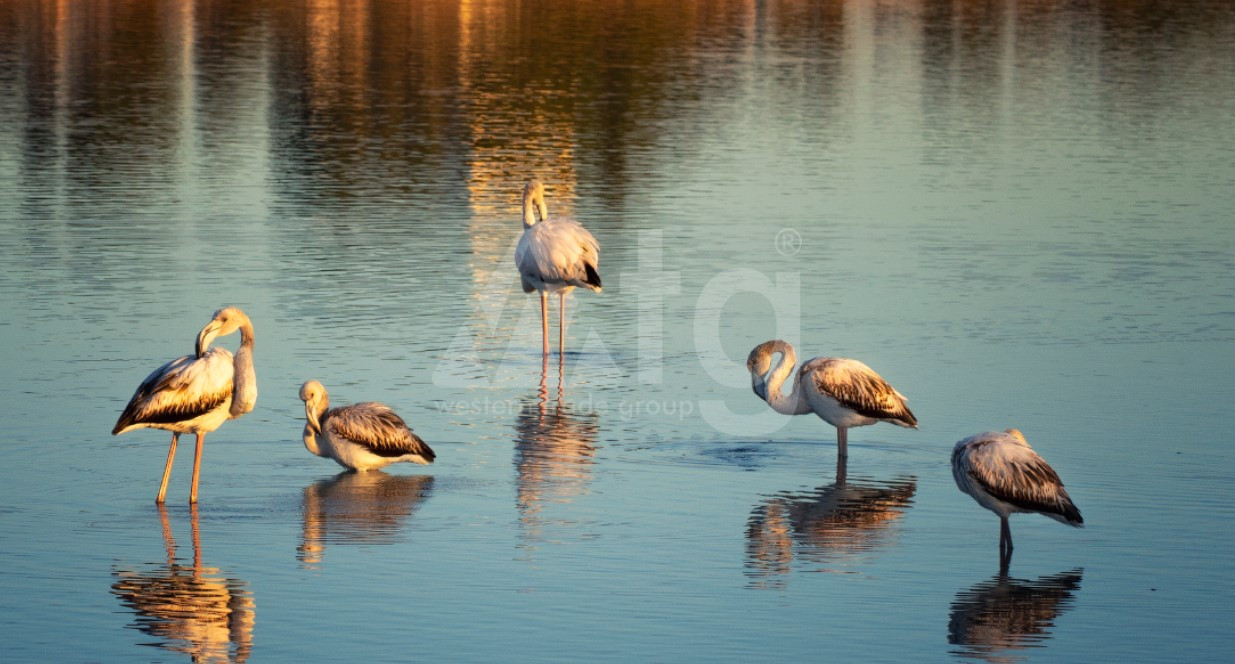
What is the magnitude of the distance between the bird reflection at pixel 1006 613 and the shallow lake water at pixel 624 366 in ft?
0.09

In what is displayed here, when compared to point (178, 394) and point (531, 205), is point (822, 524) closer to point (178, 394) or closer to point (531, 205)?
point (178, 394)

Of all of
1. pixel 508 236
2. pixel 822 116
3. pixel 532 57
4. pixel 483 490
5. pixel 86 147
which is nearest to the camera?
pixel 483 490

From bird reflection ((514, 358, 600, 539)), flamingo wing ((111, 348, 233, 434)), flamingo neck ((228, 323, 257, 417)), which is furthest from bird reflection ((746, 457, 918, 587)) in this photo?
flamingo wing ((111, 348, 233, 434))

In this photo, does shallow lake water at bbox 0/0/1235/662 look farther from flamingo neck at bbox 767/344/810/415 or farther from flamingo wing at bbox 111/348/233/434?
flamingo wing at bbox 111/348/233/434

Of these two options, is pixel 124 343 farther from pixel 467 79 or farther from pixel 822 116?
pixel 467 79

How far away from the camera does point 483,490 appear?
11.0 m

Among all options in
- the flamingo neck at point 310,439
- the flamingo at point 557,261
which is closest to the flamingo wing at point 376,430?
the flamingo neck at point 310,439

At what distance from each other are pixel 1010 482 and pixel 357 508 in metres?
3.69

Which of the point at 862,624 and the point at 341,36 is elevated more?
the point at 341,36

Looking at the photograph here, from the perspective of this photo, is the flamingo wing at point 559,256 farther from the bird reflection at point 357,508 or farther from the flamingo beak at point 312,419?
the flamingo beak at point 312,419

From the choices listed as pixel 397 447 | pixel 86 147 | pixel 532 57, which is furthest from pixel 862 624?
pixel 532 57

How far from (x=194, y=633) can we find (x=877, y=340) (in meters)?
7.62

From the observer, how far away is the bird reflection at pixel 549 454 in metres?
10.8

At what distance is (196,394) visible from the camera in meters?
10.4
